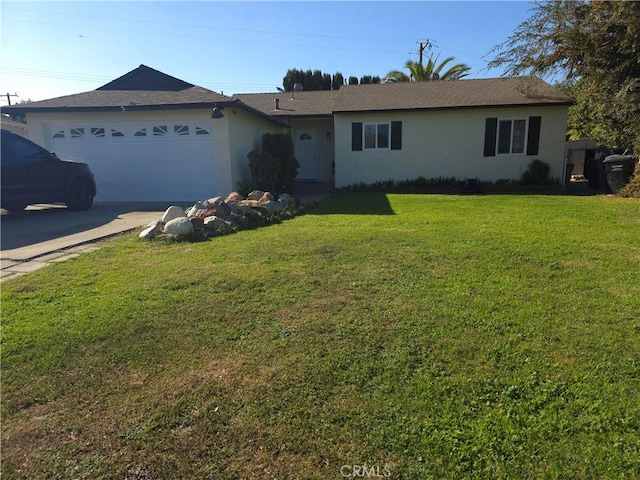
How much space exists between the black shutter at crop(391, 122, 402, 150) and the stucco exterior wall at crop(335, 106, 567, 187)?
0.15 meters

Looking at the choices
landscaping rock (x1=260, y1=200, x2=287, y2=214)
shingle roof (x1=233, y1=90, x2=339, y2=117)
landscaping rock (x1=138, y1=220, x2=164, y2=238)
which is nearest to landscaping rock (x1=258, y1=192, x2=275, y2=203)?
landscaping rock (x1=260, y1=200, x2=287, y2=214)

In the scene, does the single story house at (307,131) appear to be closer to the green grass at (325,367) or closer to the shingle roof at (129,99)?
the shingle roof at (129,99)

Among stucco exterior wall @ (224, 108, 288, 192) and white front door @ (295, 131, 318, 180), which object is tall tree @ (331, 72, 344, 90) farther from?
stucco exterior wall @ (224, 108, 288, 192)

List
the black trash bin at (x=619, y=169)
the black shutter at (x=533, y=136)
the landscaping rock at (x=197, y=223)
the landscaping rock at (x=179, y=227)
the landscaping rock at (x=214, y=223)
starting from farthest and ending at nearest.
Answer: the black shutter at (x=533, y=136) → the black trash bin at (x=619, y=169) → the landscaping rock at (x=214, y=223) → the landscaping rock at (x=197, y=223) → the landscaping rock at (x=179, y=227)

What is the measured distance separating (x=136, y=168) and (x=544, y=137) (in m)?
13.8

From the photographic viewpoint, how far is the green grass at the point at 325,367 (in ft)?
6.75

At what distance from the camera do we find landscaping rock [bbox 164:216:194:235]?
6.73 metres

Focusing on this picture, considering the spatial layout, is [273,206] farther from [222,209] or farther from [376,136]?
[376,136]

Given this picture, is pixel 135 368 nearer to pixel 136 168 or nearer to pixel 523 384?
pixel 523 384

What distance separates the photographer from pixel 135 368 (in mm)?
2848

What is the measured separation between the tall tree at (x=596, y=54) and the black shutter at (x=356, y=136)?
5218 mm

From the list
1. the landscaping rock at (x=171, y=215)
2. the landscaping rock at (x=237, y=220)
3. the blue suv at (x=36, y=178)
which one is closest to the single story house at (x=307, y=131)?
the blue suv at (x=36, y=178)

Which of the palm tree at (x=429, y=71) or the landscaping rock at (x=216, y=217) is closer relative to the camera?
the landscaping rock at (x=216, y=217)

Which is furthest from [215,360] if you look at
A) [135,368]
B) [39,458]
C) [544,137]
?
[544,137]
